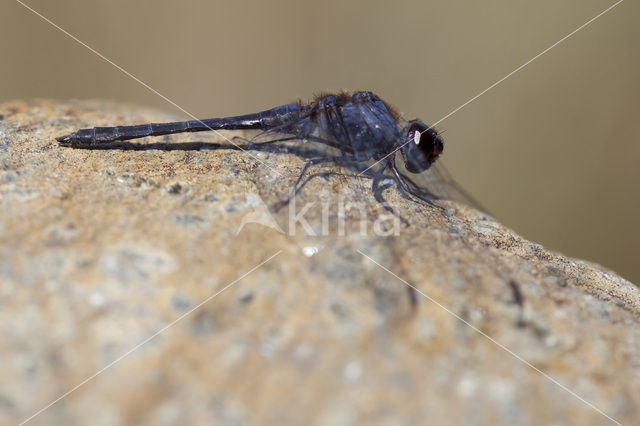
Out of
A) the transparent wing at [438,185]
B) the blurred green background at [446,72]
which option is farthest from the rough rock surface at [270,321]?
the blurred green background at [446,72]

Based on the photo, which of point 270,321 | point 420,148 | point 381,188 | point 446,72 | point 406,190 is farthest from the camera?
point 446,72

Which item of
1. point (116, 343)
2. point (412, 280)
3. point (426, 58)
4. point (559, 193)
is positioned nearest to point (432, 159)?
point (412, 280)

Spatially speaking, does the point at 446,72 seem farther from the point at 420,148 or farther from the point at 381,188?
the point at 381,188

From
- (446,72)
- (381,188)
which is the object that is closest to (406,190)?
(381,188)

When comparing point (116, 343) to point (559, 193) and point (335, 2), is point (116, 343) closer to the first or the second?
point (559, 193)

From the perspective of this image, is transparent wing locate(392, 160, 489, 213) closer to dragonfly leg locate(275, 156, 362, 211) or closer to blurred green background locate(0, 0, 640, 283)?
dragonfly leg locate(275, 156, 362, 211)

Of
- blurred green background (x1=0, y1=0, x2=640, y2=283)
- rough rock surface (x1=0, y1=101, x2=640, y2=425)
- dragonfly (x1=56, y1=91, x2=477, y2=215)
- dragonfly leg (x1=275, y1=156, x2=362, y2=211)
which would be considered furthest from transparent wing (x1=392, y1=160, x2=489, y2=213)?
blurred green background (x1=0, y1=0, x2=640, y2=283)

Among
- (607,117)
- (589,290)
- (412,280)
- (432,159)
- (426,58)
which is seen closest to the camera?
(412,280)
